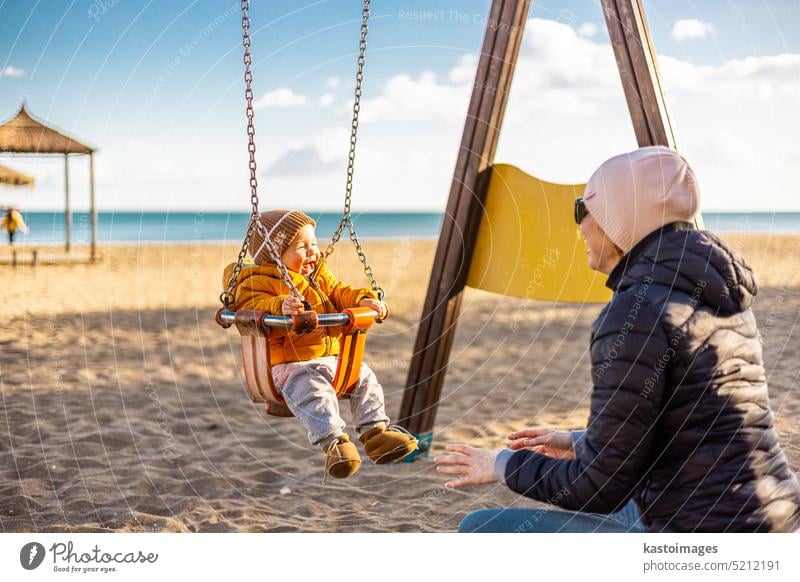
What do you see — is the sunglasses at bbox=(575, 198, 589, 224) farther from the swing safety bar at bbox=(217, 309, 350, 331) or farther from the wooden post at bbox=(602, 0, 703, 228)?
the wooden post at bbox=(602, 0, 703, 228)

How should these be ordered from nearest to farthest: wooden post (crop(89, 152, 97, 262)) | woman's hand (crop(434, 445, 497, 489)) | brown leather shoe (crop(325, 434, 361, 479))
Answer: woman's hand (crop(434, 445, 497, 489))
brown leather shoe (crop(325, 434, 361, 479))
wooden post (crop(89, 152, 97, 262))

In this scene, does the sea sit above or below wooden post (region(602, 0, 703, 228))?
below

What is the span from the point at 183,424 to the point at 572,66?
545cm

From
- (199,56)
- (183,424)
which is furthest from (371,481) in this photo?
(199,56)

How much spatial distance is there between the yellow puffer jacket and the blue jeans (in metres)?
0.72

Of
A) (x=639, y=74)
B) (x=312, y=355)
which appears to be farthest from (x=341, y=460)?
(x=639, y=74)

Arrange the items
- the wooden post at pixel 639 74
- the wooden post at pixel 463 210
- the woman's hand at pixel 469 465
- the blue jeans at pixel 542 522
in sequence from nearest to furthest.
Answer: the woman's hand at pixel 469 465 < the blue jeans at pixel 542 522 < the wooden post at pixel 639 74 < the wooden post at pixel 463 210

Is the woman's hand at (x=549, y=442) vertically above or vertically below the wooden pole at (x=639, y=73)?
below

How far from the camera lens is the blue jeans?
89.5 inches

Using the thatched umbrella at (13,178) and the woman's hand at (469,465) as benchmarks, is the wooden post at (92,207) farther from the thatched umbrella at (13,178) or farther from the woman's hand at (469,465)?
the woman's hand at (469,465)

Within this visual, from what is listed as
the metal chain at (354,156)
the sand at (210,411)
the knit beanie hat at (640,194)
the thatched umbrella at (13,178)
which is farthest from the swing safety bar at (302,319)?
the thatched umbrella at (13,178)

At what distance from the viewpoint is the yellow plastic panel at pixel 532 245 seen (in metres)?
3.66

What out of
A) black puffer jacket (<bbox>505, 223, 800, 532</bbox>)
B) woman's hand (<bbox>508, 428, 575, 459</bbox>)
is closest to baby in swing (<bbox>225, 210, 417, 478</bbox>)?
woman's hand (<bbox>508, 428, 575, 459</bbox>)

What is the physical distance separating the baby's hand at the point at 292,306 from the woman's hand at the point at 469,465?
647 mm
